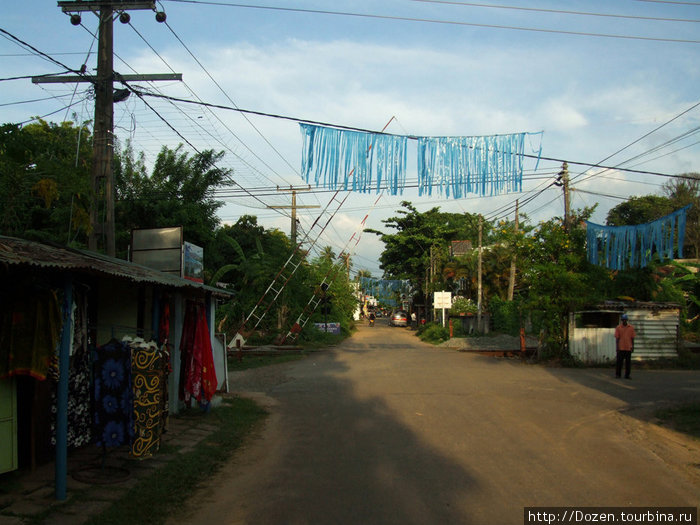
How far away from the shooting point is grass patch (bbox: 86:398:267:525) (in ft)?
17.5

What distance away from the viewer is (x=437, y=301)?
37219mm

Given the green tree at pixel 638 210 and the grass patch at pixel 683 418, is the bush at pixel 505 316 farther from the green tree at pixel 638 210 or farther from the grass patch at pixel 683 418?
the grass patch at pixel 683 418

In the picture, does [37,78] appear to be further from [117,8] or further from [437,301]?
[437,301]

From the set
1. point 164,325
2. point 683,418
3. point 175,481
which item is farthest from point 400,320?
point 175,481

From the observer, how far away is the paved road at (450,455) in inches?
219

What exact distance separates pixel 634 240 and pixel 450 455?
12.2 m

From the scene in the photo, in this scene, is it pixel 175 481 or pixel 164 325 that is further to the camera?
pixel 164 325

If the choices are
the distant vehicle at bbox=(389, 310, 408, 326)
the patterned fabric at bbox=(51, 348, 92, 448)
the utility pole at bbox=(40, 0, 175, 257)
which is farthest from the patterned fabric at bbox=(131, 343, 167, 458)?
the distant vehicle at bbox=(389, 310, 408, 326)

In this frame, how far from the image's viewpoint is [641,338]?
19.7m

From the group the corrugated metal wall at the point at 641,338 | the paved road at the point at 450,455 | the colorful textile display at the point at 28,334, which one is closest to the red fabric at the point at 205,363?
the paved road at the point at 450,455

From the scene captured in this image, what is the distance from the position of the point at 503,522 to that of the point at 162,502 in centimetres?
337

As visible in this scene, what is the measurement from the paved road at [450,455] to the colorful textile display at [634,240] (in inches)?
155

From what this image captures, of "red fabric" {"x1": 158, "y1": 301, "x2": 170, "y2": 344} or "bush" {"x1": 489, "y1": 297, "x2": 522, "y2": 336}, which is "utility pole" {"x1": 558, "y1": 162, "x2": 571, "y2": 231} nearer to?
"bush" {"x1": 489, "y1": 297, "x2": 522, "y2": 336}

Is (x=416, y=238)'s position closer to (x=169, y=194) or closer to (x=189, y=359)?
(x=169, y=194)
